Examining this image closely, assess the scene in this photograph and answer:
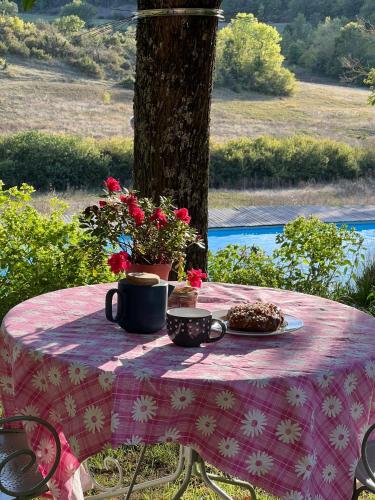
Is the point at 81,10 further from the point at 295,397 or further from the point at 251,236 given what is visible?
the point at 295,397

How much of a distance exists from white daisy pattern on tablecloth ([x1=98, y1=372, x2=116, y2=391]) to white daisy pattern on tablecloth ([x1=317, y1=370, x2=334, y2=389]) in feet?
1.22

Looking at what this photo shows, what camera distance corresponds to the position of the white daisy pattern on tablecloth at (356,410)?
61.4 inches

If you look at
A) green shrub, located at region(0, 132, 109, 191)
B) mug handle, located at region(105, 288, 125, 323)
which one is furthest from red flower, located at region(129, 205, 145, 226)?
green shrub, located at region(0, 132, 109, 191)

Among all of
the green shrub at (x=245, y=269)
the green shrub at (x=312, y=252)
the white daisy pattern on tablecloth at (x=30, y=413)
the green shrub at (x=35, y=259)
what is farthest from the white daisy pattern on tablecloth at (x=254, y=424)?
the green shrub at (x=312, y=252)

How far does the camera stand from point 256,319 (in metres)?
1.72

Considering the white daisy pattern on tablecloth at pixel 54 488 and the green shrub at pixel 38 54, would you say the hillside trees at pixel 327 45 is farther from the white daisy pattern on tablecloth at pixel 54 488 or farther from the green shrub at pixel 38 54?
the white daisy pattern on tablecloth at pixel 54 488

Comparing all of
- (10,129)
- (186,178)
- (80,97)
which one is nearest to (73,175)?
(10,129)

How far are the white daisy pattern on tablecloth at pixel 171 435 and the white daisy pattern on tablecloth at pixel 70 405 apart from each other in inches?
7.2

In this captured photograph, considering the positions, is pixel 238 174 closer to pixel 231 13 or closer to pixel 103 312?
pixel 231 13

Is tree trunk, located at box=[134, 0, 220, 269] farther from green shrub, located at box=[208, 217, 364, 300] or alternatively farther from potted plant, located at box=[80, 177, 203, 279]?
potted plant, located at box=[80, 177, 203, 279]

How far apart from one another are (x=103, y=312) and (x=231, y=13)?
19.4 m

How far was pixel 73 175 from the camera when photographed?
16.7m

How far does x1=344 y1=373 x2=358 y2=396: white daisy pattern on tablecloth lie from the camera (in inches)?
59.9

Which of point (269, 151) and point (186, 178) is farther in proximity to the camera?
point (269, 151)
